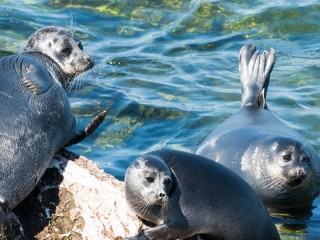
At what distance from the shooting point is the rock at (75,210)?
6.10 meters

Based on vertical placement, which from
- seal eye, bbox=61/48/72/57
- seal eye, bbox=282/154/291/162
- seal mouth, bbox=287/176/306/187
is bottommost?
seal mouth, bbox=287/176/306/187

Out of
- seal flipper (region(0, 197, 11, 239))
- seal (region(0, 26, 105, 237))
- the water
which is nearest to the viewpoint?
seal flipper (region(0, 197, 11, 239))

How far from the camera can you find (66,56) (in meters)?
7.93

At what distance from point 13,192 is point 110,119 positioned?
4.32 m

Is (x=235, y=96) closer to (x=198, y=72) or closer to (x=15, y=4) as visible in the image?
(x=198, y=72)

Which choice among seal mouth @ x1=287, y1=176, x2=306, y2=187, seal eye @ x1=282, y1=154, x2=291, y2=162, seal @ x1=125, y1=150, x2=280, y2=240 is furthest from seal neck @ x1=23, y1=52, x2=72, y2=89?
seal mouth @ x1=287, y1=176, x2=306, y2=187

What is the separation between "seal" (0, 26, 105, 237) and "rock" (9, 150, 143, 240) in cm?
11

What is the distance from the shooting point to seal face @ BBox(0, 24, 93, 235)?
636 centimetres

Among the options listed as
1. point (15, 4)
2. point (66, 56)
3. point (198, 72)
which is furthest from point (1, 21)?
point (66, 56)

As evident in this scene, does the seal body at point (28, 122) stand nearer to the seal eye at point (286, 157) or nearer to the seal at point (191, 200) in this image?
the seal at point (191, 200)

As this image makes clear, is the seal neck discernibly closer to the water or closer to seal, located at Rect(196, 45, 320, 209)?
the water

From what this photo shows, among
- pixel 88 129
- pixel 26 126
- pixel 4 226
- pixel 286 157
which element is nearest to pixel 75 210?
pixel 4 226

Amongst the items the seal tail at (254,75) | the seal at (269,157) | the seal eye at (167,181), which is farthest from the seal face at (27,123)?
the seal tail at (254,75)

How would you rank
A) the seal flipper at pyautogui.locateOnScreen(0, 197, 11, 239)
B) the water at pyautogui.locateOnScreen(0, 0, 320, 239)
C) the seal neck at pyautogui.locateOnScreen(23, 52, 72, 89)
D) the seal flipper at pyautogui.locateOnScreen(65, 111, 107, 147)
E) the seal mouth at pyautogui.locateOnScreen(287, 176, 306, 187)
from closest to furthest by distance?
the seal flipper at pyautogui.locateOnScreen(0, 197, 11, 239) → the seal flipper at pyautogui.locateOnScreen(65, 111, 107, 147) → the seal neck at pyautogui.locateOnScreen(23, 52, 72, 89) → the seal mouth at pyautogui.locateOnScreen(287, 176, 306, 187) → the water at pyautogui.locateOnScreen(0, 0, 320, 239)
